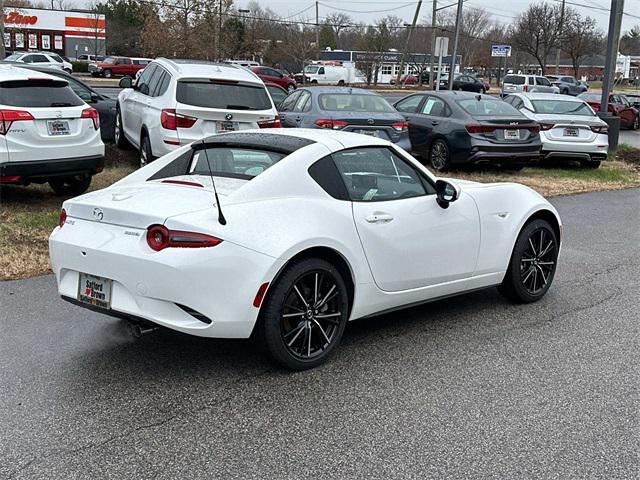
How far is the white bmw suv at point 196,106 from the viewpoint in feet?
33.7

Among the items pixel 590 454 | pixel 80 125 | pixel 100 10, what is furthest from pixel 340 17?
pixel 590 454

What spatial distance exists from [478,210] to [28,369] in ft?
11.1

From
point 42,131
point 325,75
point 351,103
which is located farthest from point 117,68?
point 42,131

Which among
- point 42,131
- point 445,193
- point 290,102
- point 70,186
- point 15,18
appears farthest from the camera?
point 15,18

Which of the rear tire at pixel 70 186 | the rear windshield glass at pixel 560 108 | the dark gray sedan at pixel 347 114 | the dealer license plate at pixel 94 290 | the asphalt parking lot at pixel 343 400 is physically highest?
the rear windshield glass at pixel 560 108

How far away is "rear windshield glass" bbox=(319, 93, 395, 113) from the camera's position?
1254cm

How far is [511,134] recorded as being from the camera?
13891 mm

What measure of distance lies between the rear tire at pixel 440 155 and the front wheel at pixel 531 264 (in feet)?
25.3

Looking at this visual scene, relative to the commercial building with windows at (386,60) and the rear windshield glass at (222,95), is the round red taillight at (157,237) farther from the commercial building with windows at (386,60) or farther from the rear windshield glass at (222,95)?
the commercial building with windows at (386,60)

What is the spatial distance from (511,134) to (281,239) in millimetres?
10477

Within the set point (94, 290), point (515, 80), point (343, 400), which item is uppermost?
point (515, 80)

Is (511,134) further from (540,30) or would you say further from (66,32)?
(66,32)

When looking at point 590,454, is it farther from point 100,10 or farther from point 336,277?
point 100,10

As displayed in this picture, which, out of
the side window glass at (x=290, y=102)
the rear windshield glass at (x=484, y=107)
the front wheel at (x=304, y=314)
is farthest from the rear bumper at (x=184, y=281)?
the rear windshield glass at (x=484, y=107)
